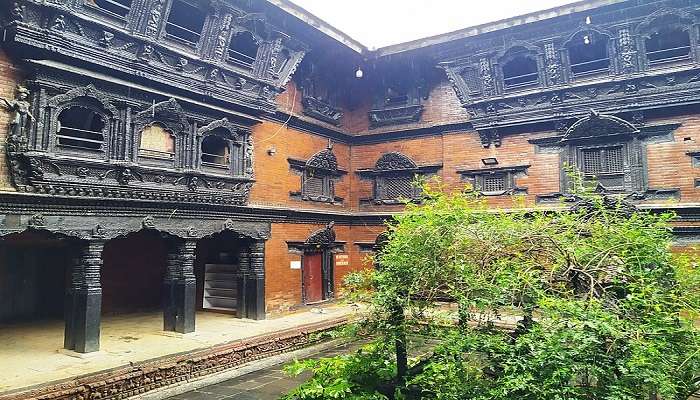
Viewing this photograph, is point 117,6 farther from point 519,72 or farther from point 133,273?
point 519,72

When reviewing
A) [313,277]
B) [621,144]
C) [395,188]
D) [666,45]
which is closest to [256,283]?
[313,277]

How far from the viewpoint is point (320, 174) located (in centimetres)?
1688

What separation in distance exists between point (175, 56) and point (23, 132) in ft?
12.3

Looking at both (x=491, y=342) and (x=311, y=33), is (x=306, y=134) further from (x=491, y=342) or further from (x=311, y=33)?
(x=491, y=342)

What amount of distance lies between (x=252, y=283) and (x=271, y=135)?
4.38 meters

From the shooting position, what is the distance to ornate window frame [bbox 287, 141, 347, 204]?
51.8 ft

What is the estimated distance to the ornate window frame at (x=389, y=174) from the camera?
17403 millimetres

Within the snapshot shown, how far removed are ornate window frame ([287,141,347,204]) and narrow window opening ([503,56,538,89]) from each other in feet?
20.6

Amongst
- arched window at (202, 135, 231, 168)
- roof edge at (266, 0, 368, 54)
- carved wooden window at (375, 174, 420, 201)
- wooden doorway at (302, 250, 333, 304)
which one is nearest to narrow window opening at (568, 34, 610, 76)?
carved wooden window at (375, 174, 420, 201)

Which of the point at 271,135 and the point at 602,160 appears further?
the point at 271,135

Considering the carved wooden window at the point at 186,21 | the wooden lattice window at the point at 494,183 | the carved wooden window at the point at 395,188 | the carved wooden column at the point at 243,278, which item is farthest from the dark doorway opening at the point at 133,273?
the wooden lattice window at the point at 494,183

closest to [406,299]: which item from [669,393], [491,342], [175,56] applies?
[491,342]

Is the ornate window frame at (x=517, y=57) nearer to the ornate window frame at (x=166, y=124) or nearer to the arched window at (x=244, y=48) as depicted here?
the arched window at (x=244, y=48)

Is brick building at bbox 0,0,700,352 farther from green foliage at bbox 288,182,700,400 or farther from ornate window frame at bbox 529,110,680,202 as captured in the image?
green foliage at bbox 288,182,700,400
